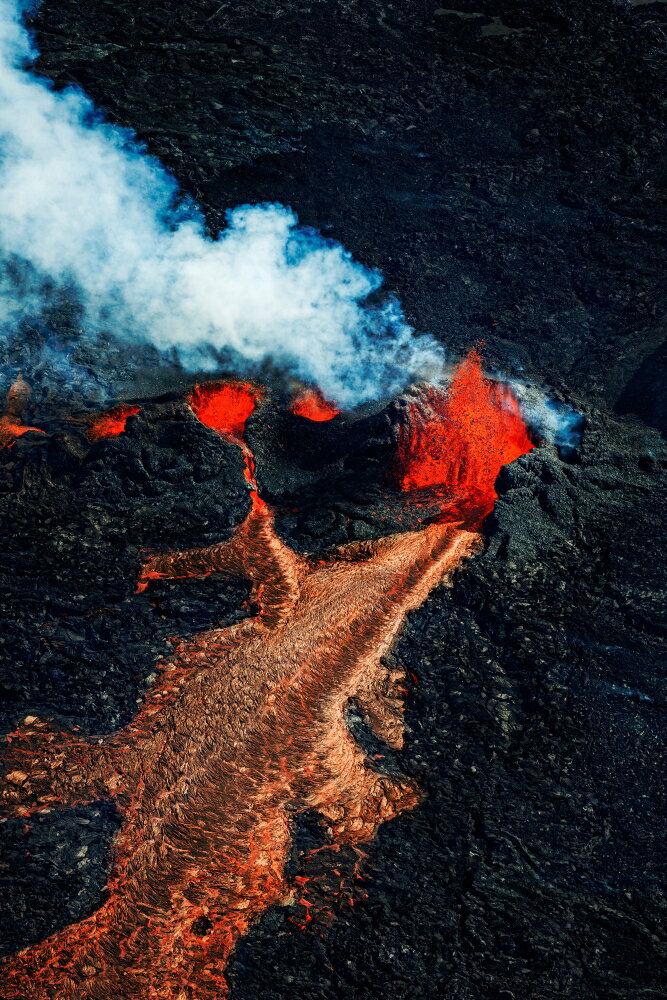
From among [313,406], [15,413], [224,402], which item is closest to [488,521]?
[313,406]

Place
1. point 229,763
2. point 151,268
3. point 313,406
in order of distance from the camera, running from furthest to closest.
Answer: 1. point 151,268
2. point 313,406
3. point 229,763

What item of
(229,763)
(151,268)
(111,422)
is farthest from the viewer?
(151,268)

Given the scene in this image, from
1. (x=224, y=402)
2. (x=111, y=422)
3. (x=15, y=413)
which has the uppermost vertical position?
(x=224, y=402)

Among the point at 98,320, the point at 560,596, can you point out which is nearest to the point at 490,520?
the point at 560,596

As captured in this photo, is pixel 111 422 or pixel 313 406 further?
pixel 313 406

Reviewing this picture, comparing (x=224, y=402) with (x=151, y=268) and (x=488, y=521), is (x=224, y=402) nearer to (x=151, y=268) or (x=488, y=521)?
(x=151, y=268)

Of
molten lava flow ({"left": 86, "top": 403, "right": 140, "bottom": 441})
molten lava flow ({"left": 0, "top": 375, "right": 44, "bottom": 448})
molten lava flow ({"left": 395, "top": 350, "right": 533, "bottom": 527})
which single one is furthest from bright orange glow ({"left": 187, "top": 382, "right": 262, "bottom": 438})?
molten lava flow ({"left": 395, "top": 350, "right": 533, "bottom": 527})

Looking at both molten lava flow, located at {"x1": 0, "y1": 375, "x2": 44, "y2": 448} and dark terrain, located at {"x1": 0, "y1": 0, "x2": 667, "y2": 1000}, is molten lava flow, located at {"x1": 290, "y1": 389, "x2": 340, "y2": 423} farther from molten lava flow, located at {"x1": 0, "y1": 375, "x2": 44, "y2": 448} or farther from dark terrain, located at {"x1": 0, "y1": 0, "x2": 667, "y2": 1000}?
molten lava flow, located at {"x1": 0, "y1": 375, "x2": 44, "y2": 448}

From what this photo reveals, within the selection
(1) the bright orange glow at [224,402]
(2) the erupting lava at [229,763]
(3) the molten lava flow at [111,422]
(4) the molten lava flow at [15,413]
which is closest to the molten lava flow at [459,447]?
(2) the erupting lava at [229,763]
